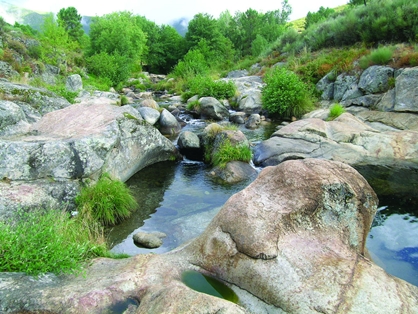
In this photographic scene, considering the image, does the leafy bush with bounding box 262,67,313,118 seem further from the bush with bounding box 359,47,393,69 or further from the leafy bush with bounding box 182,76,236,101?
the leafy bush with bounding box 182,76,236,101

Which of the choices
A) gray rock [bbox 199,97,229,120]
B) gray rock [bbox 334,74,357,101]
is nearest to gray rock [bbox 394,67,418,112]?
→ gray rock [bbox 334,74,357,101]

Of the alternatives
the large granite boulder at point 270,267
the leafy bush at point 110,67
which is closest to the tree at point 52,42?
the leafy bush at point 110,67

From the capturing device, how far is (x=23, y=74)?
99.3 feet

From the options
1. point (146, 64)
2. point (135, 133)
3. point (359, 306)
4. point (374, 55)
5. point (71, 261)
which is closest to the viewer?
point (359, 306)

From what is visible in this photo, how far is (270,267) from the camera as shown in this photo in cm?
480

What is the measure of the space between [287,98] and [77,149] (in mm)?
14919

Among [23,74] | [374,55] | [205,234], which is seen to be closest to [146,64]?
[23,74]

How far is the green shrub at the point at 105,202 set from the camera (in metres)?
8.34

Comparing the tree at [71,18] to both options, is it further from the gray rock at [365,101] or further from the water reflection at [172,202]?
the water reflection at [172,202]

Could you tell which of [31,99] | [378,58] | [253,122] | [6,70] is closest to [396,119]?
[378,58]

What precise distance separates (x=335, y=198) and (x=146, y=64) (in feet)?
237

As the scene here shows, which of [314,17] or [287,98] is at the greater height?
[314,17]

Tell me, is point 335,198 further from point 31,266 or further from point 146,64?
point 146,64

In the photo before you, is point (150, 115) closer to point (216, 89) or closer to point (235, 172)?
point (235, 172)
